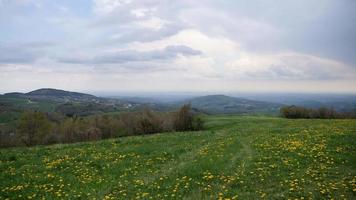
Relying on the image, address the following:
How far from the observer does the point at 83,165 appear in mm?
19188

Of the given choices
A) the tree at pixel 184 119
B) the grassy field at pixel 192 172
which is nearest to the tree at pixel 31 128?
the tree at pixel 184 119

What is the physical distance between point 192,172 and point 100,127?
204 feet

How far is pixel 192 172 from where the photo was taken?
16.4 metres

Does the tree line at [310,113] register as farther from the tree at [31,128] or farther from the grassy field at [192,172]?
the tree at [31,128]

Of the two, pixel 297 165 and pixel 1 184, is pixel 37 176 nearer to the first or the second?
pixel 1 184

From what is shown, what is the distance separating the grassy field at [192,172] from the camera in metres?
12.9

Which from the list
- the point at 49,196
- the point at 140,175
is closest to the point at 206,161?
the point at 140,175

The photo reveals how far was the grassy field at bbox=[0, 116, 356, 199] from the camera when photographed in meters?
12.9

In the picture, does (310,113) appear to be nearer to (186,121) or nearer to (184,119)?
(186,121)

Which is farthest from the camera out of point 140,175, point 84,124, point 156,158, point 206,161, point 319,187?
point 84,124

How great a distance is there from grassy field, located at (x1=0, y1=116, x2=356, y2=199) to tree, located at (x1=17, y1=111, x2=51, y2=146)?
143ft

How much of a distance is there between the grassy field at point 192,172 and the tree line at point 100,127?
108ft

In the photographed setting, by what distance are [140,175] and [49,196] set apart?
15.2ft

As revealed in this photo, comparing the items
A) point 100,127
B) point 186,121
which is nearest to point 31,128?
point 100,127
